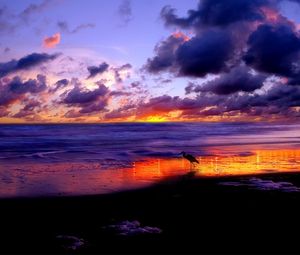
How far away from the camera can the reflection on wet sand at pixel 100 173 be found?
12.8m

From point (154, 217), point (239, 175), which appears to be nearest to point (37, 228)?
point (154, 217)

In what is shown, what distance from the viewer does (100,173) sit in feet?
53.0

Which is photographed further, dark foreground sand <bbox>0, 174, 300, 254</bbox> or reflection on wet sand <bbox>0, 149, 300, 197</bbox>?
reflection on wet sand <bbox>0, 149, 300, 197</bbox>

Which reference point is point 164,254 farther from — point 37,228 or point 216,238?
point 37,228

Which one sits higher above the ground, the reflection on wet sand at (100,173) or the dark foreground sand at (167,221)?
the reflection on wet sand at (100,173)

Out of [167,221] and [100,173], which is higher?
[100,173]

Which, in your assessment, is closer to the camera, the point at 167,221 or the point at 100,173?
the point at 167,221

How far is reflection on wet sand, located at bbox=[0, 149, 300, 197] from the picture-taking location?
12.8m

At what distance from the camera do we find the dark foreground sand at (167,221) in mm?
7273

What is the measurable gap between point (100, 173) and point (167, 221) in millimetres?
7740

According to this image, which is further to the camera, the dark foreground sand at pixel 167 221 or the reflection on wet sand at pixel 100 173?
the reflection on wet sand at pixel 100 173

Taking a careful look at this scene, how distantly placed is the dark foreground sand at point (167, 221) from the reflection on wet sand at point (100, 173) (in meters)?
1.36

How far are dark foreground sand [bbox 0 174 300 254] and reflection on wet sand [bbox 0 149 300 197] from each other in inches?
53.4

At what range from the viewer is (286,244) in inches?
288
